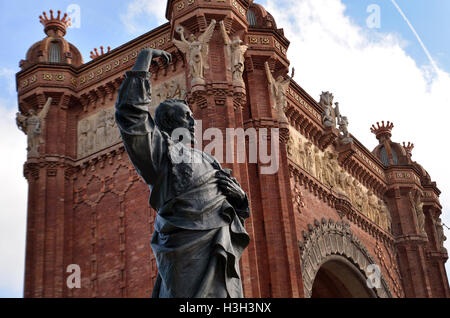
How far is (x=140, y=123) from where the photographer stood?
4.02m

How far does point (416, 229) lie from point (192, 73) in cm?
1602

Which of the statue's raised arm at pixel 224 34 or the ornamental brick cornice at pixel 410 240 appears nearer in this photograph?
the statue's raised arm at pixel 224 34

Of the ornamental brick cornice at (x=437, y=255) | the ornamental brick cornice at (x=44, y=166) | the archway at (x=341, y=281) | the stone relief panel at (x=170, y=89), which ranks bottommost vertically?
the archway at (x=341, y=281)

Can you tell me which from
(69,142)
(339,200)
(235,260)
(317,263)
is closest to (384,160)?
(339,200)

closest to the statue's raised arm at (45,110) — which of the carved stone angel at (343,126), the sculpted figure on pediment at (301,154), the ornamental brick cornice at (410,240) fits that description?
the sculpted figure on pediment at (301,154)

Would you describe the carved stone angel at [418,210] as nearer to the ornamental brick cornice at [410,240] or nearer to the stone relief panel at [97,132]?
the ornamental brick cornice at [410,240]

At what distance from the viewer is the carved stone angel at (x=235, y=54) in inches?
687

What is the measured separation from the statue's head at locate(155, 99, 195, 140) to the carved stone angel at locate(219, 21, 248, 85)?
13.0 meters

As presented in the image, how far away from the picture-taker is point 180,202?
4047mm

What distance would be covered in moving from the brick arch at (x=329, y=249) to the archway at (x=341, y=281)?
247 mm

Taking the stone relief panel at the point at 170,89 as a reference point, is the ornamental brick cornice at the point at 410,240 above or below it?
below

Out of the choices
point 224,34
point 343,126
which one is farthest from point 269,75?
point 343,126

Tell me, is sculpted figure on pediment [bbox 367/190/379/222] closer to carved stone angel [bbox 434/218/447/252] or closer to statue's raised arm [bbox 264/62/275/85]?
carved stone angel [bbox 434/218/447/252]

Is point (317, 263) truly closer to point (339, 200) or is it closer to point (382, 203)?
point (339, 200)
